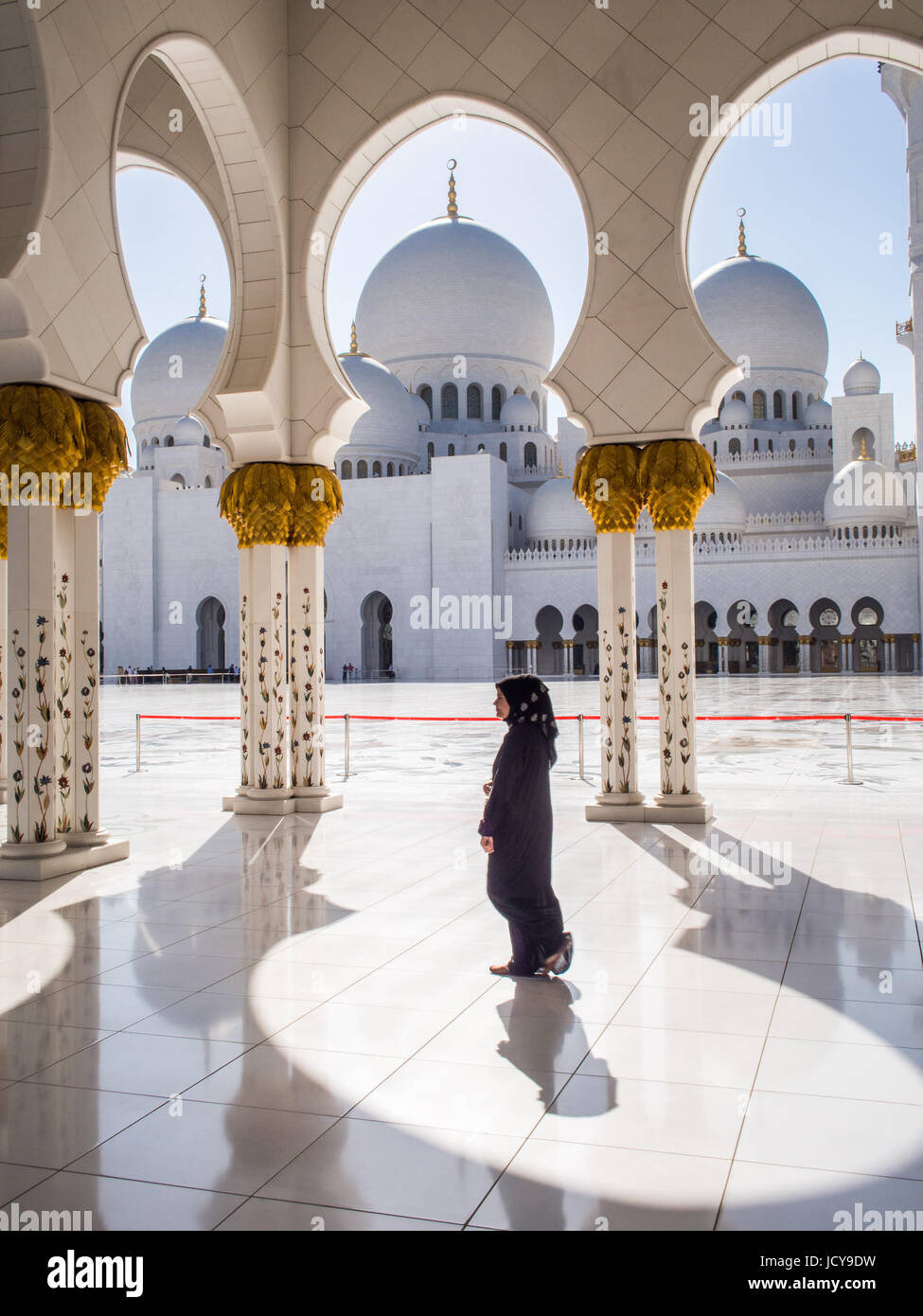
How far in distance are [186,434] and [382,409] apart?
20.4ft

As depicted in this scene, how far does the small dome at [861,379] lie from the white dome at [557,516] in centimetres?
771

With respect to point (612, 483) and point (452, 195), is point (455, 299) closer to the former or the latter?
point (452, 195)

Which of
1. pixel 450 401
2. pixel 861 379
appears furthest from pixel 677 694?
pixel 450 401

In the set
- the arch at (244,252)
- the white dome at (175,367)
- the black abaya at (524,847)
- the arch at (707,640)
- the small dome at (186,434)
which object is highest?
the white dome at (175,367)

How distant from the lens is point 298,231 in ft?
19.6

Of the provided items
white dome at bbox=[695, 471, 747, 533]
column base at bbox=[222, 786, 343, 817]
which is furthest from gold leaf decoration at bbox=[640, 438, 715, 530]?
white dome at bbox=[695, 471, 747, 533]

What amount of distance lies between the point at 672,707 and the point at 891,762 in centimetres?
333

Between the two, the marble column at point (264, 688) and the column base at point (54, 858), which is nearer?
the column base at point (54, 858)

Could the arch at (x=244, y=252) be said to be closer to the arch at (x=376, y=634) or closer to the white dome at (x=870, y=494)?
the arch at (x=376, y=634)

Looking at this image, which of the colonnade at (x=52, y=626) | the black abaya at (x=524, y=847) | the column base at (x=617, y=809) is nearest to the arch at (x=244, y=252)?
the colonnade at (x=52, y=626)

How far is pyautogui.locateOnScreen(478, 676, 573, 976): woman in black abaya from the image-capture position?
9.94 feet

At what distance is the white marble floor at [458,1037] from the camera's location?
6.00 ft

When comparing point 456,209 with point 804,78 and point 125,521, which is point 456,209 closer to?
point 125,521

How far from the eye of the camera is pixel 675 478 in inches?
213
